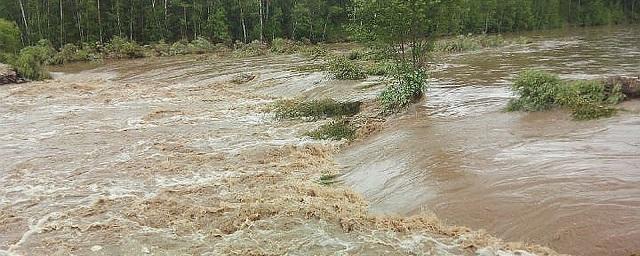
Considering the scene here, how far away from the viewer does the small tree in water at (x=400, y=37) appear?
51.0ft

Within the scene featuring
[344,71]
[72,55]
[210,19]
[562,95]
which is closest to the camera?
[562,95]

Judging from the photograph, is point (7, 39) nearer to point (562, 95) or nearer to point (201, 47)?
point (201, 47)

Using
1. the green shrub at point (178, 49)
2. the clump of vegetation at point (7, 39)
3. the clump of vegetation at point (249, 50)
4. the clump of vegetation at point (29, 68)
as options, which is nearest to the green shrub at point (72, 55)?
the clump of vegetation at point (7, 39)

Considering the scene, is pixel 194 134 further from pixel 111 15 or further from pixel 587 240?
pixel 111 15

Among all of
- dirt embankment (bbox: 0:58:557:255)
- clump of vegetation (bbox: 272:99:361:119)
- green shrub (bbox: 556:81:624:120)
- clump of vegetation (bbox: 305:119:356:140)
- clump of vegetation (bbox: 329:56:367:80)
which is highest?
clump of vegetation (bbox: 329:56:367:80)

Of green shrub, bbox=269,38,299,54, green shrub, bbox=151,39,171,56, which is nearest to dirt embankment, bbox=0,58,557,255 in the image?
Answer: green shrub, bbox=269,38,299,54

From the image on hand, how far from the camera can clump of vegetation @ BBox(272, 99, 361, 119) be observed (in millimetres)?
16797

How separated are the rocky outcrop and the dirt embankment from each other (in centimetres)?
938

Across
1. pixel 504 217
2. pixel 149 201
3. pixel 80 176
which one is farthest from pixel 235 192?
pixel 504 217

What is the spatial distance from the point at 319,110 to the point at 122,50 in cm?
2819

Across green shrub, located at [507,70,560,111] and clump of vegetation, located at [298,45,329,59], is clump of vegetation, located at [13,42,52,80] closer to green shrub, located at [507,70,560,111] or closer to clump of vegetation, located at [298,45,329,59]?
clump of vegetation, located at [298,45,329,59]

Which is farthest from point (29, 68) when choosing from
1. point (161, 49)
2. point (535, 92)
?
point (535, 92)

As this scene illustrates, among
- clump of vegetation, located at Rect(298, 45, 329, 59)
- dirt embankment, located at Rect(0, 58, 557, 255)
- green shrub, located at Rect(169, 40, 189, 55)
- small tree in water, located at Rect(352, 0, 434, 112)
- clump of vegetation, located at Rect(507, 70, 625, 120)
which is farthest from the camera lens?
green shrub, located at Rect(169, 40, 189, 55)

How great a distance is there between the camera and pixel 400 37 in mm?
16234
